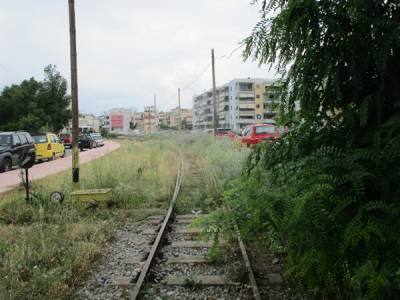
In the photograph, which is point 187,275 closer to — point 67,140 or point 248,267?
point 248,267

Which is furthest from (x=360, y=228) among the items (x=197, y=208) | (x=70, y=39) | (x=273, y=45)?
(x=70, y=39)

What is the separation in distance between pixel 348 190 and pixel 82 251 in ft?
12.0

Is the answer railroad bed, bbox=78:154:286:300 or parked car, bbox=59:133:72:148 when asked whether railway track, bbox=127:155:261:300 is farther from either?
parked car, bbox=59:133:72:148

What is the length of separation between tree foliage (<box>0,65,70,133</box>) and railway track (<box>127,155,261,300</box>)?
1694 inches

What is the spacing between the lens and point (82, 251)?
4.79 m

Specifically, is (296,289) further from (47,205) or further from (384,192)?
(47,205)

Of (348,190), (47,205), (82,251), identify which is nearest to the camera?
(348,190)

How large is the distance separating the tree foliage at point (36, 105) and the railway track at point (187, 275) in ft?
141

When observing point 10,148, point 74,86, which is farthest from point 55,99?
point 74,86

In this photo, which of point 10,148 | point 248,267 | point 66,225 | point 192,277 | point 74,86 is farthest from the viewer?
point 10,148

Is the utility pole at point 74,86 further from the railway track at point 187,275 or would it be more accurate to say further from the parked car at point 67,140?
the parked car at point 67,140

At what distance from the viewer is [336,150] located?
2.64 m

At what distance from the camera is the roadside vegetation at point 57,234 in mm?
3885

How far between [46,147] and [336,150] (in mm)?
22550
